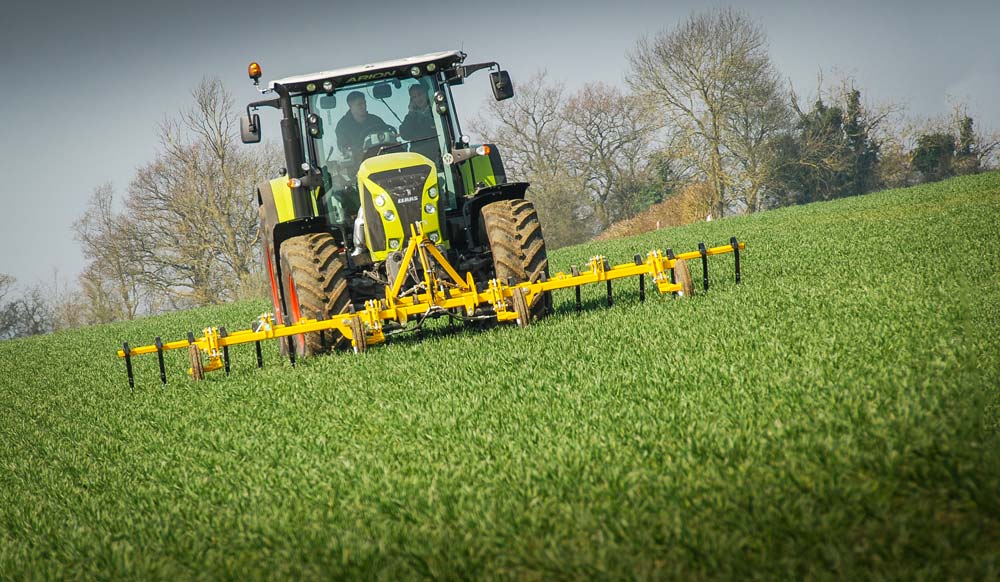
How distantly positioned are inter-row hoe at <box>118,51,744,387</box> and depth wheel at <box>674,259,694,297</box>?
0.04 feet

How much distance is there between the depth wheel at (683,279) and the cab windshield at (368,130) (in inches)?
101

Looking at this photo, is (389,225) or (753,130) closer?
(389,225)

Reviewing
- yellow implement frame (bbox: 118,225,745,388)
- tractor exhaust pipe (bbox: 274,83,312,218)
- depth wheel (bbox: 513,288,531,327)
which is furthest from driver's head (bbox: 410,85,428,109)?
depth wheel (bbox: 513,288,531,327)

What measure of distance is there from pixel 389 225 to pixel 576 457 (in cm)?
517

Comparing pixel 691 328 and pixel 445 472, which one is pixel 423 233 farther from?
pixel 445 472

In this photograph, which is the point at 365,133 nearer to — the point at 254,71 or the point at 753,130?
the point at 254,71

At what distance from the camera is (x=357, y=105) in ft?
31.7

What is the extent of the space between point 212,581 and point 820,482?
231cm

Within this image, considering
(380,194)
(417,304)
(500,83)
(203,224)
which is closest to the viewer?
(417,304)

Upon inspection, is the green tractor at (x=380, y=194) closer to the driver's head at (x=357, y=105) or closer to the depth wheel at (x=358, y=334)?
the driver's head at (x=357, y=105)

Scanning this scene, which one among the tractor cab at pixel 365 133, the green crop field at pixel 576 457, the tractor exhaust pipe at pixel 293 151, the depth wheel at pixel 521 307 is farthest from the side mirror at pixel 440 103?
the green crop field at pixel 576 457

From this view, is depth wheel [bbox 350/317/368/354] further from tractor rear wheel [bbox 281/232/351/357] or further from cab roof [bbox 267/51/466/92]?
cab roof [bbox 267/51/466/92]

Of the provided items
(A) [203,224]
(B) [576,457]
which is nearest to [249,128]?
(B) [576,457]

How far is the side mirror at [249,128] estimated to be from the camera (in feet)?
30.2
